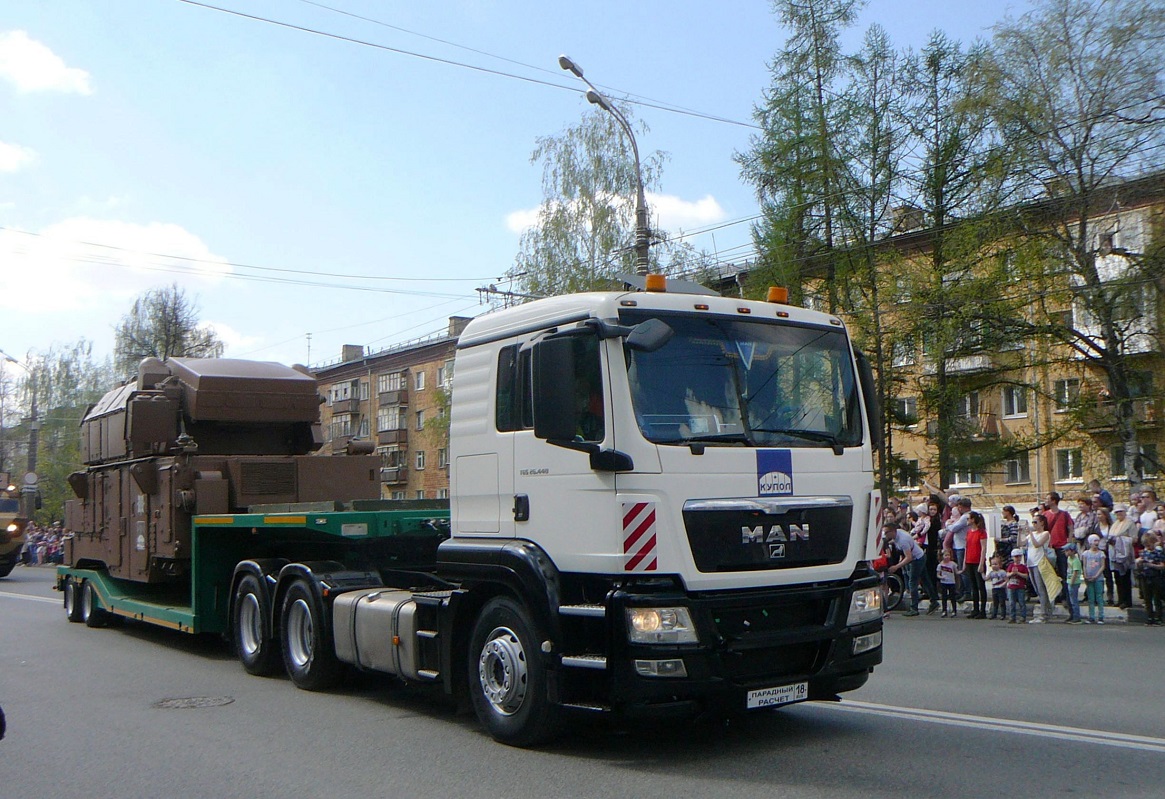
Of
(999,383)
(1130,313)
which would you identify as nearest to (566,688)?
(1130,313)

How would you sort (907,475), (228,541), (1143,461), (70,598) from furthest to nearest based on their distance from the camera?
(907,475) < (1143,461) < (70,598) < (228,541)

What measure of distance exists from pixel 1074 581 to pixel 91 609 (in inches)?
554

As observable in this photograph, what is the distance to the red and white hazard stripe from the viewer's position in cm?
661

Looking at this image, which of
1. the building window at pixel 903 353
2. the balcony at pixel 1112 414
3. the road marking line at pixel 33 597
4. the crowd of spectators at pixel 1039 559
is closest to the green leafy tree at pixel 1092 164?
the balcony at pixel 1112 414

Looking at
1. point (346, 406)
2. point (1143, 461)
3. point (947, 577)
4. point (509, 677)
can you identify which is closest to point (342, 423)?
point (346, 406)

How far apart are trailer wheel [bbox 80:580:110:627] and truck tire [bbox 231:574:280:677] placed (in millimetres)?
5521

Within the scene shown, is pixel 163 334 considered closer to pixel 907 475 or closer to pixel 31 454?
pixel 31 454

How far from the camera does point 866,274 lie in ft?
95.1

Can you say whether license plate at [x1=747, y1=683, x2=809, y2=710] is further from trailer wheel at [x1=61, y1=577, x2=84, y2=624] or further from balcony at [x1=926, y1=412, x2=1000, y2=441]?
balcony at [x1=926, y1=412, x2=1000, y2=441]

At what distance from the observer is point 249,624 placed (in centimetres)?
1119

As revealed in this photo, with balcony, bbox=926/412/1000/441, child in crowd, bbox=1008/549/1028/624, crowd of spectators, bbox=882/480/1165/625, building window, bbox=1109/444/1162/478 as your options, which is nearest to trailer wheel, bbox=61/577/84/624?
crowd of spectators, bbox=882/480/1165/625

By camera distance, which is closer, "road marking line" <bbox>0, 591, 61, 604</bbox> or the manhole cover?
the manhole cover

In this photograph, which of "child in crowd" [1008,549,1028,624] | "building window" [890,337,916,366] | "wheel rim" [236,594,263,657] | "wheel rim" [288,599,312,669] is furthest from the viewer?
"building window" [890,337,916,366]

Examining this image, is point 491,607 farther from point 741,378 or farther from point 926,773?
point 926,773
